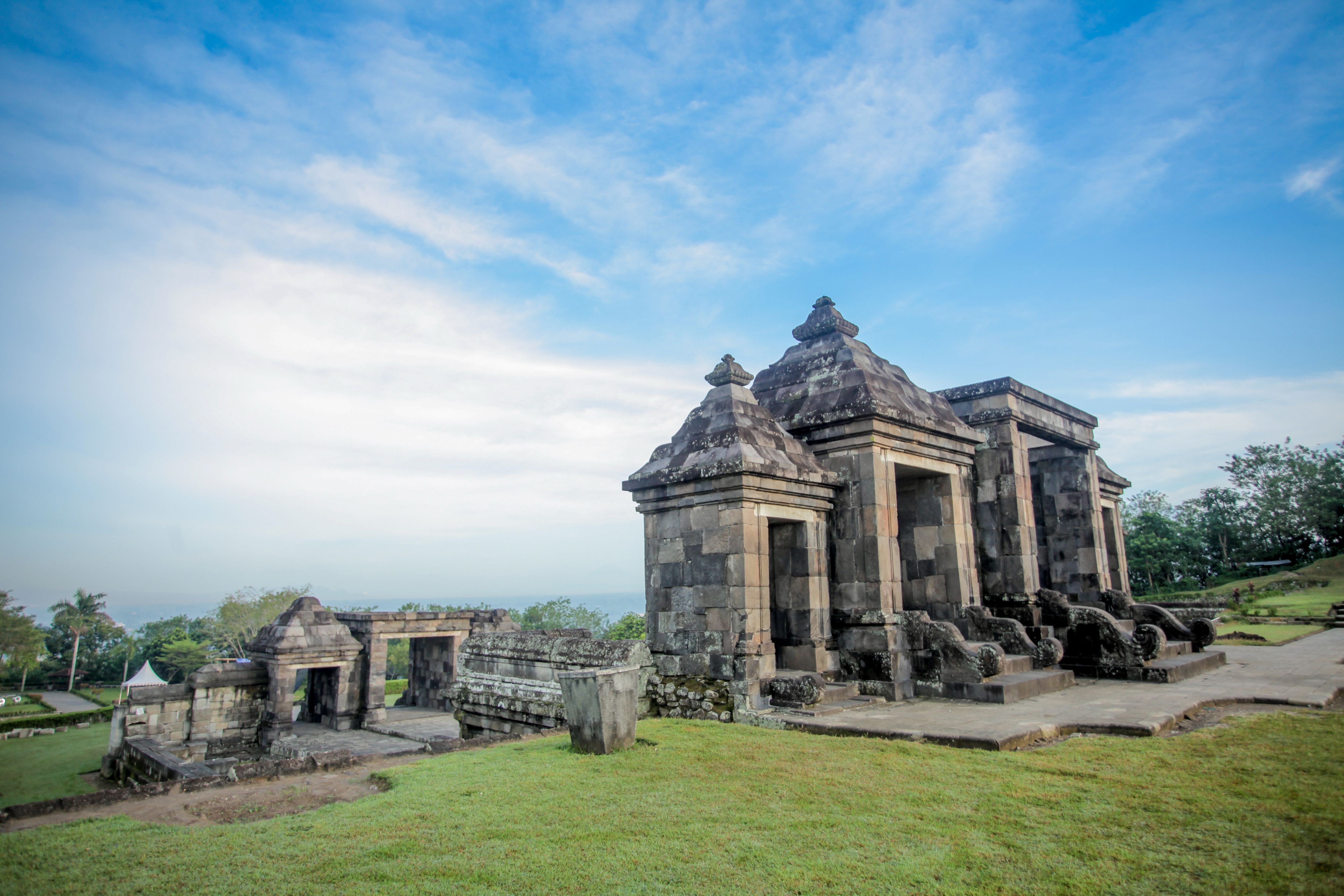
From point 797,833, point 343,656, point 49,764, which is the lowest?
point 49,764

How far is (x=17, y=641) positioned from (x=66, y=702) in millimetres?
8174

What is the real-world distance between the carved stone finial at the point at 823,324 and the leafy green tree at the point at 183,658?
52717mm

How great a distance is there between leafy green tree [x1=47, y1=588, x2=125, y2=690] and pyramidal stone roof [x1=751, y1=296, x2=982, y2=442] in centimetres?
6159

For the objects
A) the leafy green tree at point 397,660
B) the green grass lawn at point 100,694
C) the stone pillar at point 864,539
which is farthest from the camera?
the leafy green tree at point 397,660

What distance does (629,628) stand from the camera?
155ft

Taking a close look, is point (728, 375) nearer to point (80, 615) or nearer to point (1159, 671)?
point (1159, 671)

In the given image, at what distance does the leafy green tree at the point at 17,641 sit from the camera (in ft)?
151

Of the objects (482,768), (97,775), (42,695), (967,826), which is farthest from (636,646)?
(42,695)

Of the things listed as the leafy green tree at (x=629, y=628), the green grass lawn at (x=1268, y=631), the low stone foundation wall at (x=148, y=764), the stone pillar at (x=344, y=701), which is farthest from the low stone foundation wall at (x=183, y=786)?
the leafy green tree at (x=629, y=628)

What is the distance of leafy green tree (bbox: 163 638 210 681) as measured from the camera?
5022 centimetres

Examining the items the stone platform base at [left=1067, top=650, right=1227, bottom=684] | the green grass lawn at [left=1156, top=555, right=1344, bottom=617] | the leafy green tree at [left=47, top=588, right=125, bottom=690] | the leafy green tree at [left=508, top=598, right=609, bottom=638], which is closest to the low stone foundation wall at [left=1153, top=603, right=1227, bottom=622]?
the stone platform base at [left=1067, top=650, right=1227, bottom=684]

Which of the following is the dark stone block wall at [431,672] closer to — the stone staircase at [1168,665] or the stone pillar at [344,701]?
the stone pillar at [344,701]

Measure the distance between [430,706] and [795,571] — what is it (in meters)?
19.0

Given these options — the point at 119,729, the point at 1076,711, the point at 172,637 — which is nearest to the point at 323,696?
the point at 119,729
